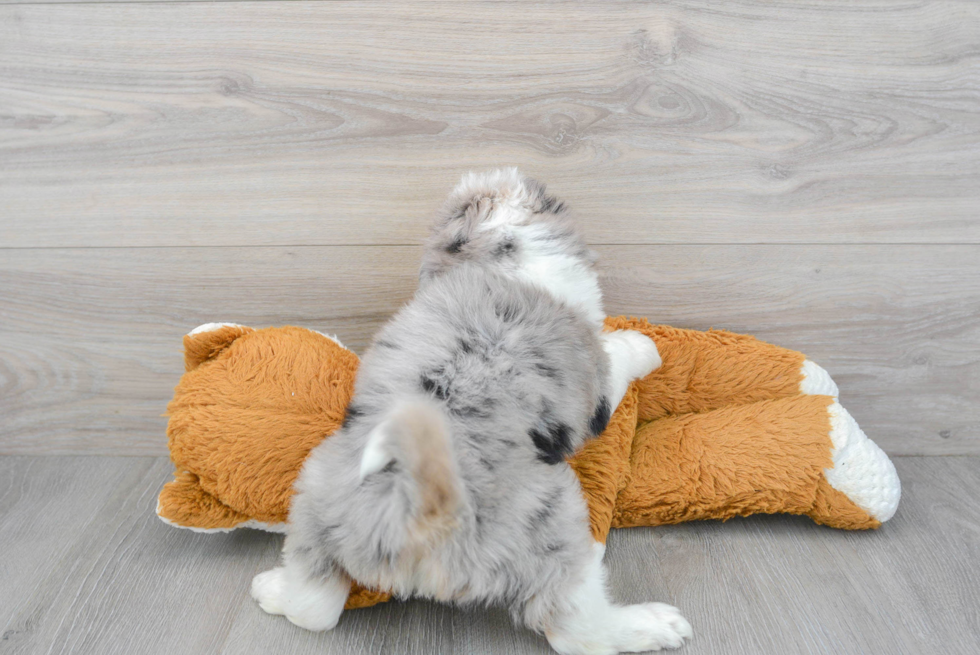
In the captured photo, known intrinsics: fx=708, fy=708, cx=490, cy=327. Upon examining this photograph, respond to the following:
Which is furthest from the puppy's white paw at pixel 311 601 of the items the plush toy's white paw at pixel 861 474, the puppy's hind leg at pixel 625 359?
the plush toy's white paw at pixel 861 474

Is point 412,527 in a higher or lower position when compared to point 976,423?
higher

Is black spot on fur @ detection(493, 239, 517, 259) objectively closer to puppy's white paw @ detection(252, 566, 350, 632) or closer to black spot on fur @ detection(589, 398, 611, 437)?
black spot on fur @ detection(589, 398, 611, 437)

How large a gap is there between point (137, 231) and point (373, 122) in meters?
0.66

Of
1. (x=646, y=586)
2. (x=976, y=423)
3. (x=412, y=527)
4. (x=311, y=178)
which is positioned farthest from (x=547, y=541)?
(x=976, y=423)

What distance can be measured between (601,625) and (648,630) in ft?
0.34

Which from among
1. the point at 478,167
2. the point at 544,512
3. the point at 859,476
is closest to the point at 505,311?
the point at 544,512

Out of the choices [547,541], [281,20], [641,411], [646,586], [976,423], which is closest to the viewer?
[547,541]

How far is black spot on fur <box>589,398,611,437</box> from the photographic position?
142 centimetres

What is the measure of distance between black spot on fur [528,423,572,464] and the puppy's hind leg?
206mm

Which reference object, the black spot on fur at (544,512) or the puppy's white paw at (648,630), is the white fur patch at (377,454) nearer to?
the black spot on fur at (544,512)

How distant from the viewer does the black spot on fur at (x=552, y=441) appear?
1.25 meters

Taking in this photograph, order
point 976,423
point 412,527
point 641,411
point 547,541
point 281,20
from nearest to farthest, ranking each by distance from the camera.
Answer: point 412,527
point 547,541
point 281,20
point 641,411
point 976,423

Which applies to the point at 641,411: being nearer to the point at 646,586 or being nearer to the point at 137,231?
the point at 646,586

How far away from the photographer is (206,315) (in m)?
1.84
